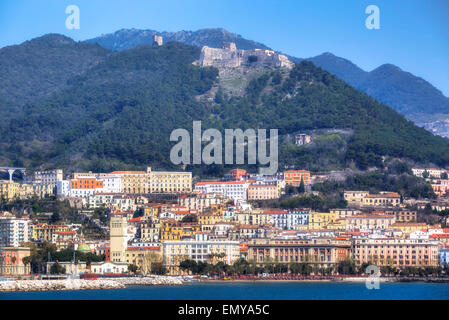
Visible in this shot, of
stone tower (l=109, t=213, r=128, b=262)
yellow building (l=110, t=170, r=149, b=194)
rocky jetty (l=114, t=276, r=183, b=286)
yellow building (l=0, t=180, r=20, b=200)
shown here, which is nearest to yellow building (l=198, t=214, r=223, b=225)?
stone tower (l=109, t=213, r=128, b=262)

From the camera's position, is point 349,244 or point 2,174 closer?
point 349,244

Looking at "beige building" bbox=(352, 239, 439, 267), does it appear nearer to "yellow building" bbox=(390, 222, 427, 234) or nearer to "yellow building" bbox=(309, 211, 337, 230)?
"yellow building" bbox=(390, 222, 427, 234)

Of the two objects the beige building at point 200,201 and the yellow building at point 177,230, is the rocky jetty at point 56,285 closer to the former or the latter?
the yellow building at point 177,230

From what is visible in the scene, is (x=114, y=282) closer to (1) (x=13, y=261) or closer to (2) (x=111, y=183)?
(1) (x=13, y=261)

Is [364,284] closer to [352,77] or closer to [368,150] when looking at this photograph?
[368,150]

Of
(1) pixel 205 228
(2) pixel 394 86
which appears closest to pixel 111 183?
(1) pixel 205 228
